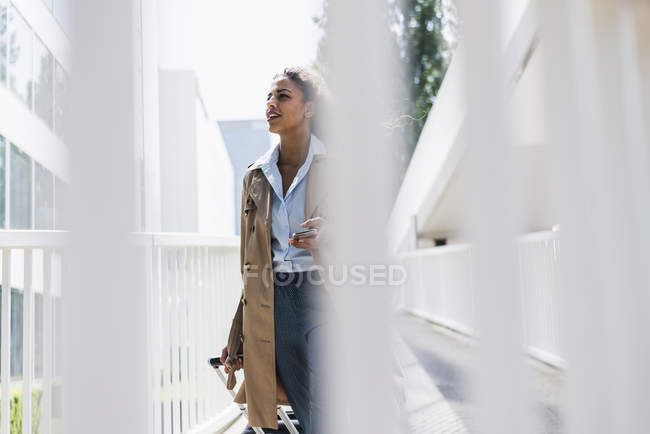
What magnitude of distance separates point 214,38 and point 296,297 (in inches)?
51.2

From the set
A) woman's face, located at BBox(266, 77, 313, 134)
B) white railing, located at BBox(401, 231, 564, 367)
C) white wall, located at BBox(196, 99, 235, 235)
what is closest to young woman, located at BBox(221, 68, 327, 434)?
woman's face, located at BBox(266, 77, 313, 134)

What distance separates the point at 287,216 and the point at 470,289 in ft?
2.50

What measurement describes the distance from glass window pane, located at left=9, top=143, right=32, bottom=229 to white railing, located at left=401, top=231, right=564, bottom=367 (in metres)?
5.34

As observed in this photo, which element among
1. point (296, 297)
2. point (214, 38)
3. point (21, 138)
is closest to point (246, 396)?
point (296, 297)

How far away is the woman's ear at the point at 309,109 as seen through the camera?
146 centimetres

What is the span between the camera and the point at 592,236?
753mm

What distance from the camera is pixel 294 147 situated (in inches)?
57.1

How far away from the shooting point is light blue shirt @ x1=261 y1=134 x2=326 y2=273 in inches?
52.5

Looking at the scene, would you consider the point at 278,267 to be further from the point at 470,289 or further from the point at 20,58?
the point at 20,58

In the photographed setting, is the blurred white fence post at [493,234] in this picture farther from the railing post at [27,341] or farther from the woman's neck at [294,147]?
the railing post at [27,341]

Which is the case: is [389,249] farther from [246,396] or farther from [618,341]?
[246,396]

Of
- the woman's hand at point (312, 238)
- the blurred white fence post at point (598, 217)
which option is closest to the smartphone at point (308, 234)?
the woman's hand at point (312, 238)

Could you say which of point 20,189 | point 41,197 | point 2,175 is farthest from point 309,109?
point 20,189

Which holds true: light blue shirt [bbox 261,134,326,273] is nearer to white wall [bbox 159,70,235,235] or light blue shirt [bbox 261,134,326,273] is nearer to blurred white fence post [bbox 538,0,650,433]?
blurred white fence post [bbox 538,0,650,433]
